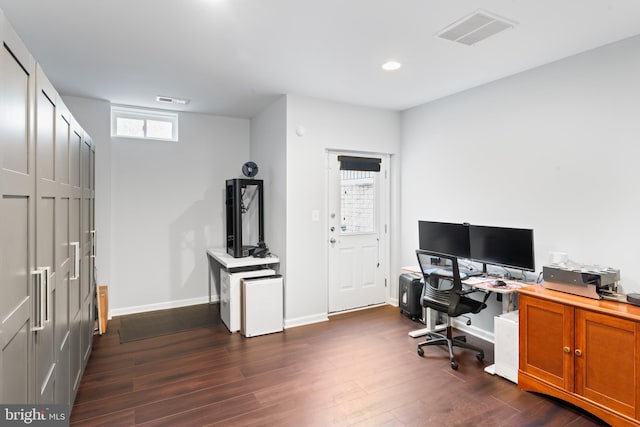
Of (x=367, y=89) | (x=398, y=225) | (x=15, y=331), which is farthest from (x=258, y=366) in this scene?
(x=367, y=89)

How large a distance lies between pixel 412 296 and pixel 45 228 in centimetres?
368

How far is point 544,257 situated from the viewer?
3248mm

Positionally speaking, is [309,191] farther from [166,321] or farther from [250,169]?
[166,321]

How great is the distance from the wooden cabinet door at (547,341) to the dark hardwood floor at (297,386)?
0.68 ft

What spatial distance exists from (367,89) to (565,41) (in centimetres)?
181

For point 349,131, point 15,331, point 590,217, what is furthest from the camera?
point 349,131

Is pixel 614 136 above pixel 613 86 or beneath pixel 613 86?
beneath

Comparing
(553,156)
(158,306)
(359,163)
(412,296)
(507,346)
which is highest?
(359,163)

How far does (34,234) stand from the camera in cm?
148

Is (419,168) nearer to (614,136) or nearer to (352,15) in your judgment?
(614,136)

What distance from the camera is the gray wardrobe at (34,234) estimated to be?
1.21 m

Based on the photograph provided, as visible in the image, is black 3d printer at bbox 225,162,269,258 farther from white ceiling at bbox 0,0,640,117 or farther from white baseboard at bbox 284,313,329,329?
white ceiling at bbox 0,0,640,117

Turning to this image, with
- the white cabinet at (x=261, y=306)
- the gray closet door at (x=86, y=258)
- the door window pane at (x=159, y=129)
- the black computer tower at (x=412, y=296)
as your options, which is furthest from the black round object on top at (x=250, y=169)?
the black computer tower at (x=412, y=296)

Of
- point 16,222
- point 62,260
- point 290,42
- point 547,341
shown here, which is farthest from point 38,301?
point 547,341
